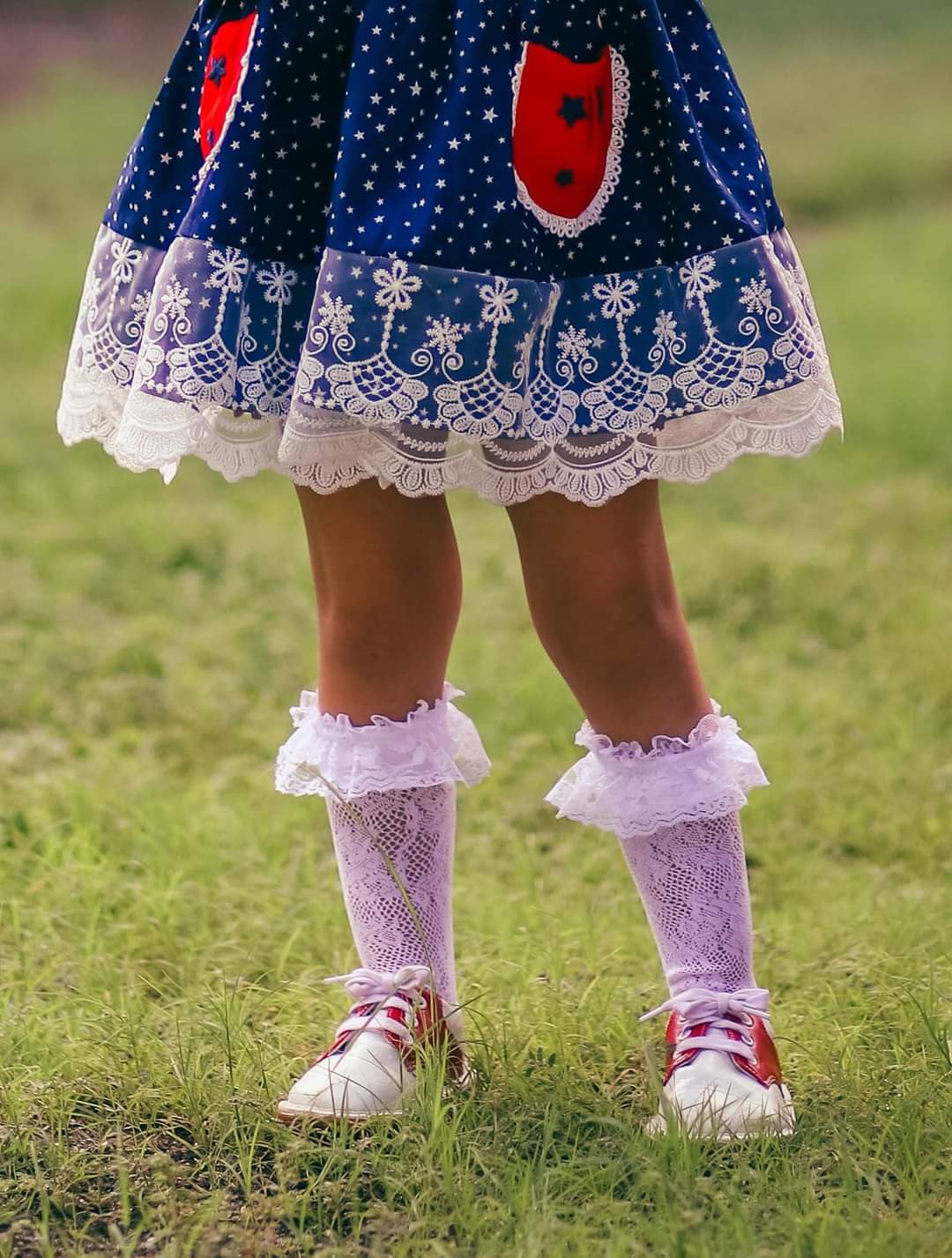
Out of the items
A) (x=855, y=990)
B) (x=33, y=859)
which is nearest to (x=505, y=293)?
(x=855, y=990)

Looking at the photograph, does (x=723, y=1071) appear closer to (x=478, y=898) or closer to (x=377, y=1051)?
(x=377, y=1051)

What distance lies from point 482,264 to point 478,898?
3.51 ft

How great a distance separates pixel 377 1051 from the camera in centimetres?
151

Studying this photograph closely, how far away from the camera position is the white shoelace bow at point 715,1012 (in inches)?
59.1

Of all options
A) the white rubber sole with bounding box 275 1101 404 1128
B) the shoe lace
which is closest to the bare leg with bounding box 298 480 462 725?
the shoe lace

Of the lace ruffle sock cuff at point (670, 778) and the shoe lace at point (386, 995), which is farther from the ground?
the lace ruffle sock cuff at point (670, 778)

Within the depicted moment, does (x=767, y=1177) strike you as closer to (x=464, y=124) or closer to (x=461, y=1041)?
(x=461, y=1041)

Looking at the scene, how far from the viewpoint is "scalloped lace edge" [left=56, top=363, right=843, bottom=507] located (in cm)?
136

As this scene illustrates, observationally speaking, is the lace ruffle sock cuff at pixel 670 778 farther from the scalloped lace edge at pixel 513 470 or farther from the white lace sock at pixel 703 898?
the scalloped lace edge at pixel 513 470

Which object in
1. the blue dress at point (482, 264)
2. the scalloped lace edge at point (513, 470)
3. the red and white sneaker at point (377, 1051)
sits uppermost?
the blue dress at point (482, 264)

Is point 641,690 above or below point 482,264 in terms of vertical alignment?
below
